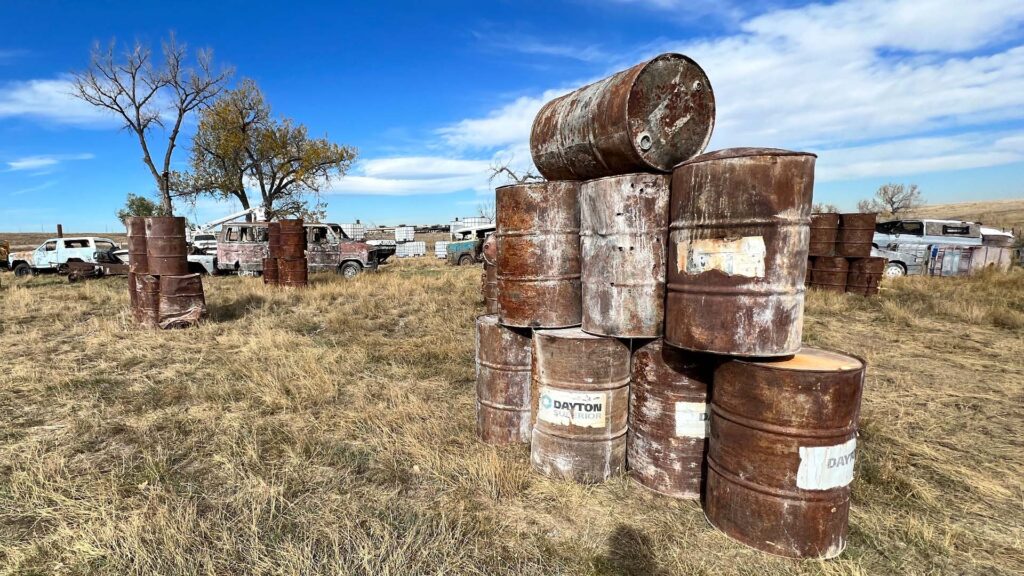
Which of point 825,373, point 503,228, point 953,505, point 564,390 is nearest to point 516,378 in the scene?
point 564,390

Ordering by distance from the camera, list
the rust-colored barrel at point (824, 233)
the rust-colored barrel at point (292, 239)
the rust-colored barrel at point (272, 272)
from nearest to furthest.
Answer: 1. the rust-colored barrel at point (824, 233)
2. the rust-colored barrel at point (292, 239)
3. the rust-colored barrel at point (272, 272)

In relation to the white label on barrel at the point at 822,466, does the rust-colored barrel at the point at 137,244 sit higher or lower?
higher

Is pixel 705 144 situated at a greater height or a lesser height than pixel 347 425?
greater

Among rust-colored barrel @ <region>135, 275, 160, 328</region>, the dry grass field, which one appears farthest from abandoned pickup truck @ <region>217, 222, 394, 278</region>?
the dry grass field

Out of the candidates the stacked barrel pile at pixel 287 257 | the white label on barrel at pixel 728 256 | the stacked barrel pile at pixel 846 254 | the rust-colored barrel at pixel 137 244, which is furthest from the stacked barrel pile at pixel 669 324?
the stacked barrel pile at pixel 287 257

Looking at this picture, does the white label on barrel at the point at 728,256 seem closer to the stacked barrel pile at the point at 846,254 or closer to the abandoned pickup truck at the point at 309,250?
the stacked barrel pile at the point at 846,254

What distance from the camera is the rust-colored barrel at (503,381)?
11.9 ft

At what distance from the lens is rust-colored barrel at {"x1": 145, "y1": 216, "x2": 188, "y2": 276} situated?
7.71m

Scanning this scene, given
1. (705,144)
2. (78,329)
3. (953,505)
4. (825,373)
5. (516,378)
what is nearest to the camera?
(825,373)

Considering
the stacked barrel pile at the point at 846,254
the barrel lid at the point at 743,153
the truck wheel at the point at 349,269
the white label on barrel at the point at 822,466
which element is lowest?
the white label on barrel at the point at 822,466

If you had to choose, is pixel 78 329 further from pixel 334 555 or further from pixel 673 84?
pixel 673 84

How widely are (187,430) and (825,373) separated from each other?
15.7 ft

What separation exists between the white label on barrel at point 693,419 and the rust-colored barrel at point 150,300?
858 cm

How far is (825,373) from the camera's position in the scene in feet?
7.69
